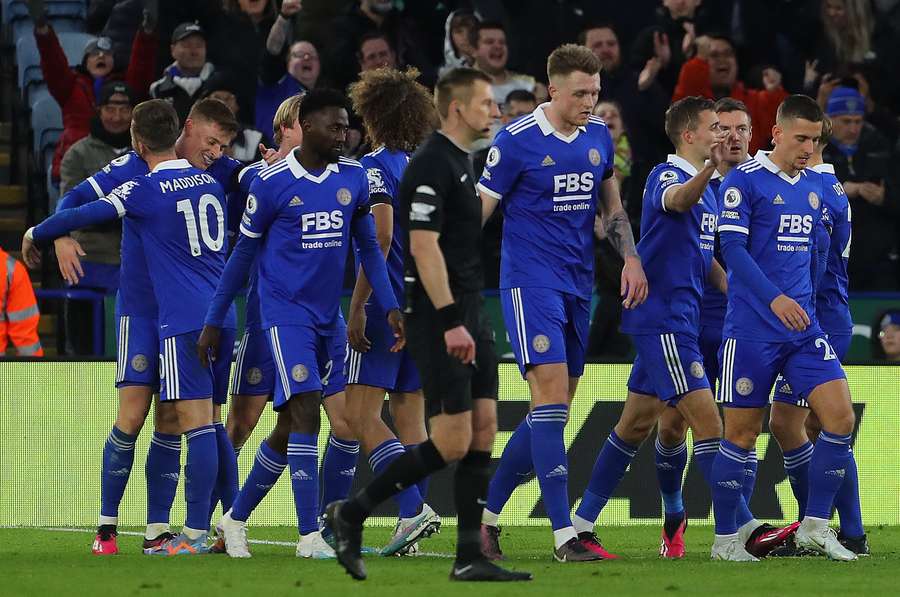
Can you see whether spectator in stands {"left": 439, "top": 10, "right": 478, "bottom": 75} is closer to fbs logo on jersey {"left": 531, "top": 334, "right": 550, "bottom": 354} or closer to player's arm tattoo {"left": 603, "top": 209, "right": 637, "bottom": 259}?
player's arm tattoo {"left": 603, "top": 209, "right": 637, "bottom": 259}

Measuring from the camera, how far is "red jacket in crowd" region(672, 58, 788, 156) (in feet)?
48.9

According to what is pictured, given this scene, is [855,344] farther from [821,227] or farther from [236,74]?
[236,74]

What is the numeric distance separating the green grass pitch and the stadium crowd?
3.81 meters

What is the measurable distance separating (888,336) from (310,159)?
→ 5589mm

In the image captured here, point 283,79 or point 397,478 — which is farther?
point 283,79

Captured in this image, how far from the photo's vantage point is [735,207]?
8805 mm

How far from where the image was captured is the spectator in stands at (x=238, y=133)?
1380cm

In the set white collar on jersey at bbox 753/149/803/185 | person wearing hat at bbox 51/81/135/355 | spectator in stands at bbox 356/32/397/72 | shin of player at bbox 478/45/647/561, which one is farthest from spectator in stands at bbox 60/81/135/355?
white collar on jersey at bbox 753/149/803/185

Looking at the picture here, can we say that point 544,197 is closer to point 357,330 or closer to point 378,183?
point 378,183

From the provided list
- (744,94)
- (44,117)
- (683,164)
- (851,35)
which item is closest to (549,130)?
(683,164)

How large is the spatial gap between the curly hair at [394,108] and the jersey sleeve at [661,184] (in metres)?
1.23

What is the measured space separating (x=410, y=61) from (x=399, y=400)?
6945 mm

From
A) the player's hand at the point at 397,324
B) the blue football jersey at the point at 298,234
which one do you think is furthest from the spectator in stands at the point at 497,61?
the player's hand at the point at 397,324

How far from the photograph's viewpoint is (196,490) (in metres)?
9.14
